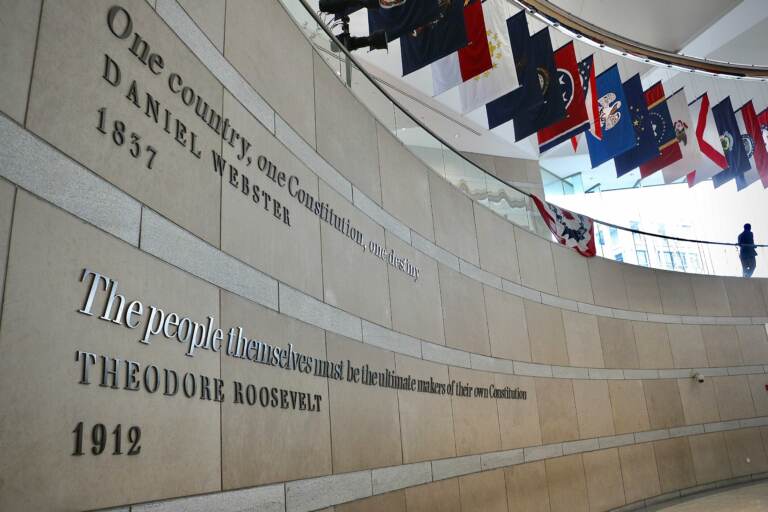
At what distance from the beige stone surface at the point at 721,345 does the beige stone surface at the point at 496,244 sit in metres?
7.44

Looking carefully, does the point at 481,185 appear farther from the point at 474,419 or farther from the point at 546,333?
the point at 474,419

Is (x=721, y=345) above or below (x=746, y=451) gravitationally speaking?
above

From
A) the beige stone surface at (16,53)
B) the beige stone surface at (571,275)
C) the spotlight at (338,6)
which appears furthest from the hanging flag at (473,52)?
the beige stone surface at (16,53)

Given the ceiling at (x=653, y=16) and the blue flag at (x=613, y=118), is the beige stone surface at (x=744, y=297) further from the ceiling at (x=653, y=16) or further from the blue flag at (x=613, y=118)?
the ceiling at (x=653, y=16)

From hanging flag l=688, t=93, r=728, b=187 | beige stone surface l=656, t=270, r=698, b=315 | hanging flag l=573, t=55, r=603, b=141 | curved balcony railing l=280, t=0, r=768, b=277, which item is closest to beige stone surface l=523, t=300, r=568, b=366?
curved balcony railing l=280, t=0, r=768, b=277

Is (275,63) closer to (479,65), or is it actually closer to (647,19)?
(479,65)

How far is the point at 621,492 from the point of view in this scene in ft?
40.0

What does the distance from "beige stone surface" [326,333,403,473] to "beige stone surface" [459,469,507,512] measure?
71.1 inches

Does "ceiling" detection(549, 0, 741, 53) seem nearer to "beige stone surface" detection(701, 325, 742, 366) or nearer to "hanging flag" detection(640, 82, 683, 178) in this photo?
"hanging flag" detection(640, 82, 683, 178)

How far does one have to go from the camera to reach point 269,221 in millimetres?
5430

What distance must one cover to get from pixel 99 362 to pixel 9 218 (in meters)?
0.86

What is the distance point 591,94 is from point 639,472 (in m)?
Answer: 8.40

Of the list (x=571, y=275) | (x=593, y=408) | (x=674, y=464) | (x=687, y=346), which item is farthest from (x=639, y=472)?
(x=571, y=275)

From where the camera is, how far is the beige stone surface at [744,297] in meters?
16.9
